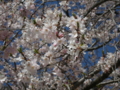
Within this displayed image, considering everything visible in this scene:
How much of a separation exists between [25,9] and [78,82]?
5.82 feet

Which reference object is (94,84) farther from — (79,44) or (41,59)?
(79,44)

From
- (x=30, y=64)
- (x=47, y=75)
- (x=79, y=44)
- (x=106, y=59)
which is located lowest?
(x=47, y=75)

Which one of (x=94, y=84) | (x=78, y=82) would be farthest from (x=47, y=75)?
(x=94, y=84)

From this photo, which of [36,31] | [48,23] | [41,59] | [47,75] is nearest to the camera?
[48,23]

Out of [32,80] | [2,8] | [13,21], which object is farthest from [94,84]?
[2,8]

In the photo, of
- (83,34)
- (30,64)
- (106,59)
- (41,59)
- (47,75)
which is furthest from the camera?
(47,75)

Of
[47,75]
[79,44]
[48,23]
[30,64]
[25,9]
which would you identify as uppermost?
[25,9]

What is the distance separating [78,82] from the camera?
300 cm

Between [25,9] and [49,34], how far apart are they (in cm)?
169

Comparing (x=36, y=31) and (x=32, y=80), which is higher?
(x=36, y=31)

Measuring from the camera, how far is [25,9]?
3025 mm

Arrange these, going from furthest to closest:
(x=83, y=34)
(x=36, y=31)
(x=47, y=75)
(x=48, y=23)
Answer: (x=47, y=75)
(x=36, y=31)
(x=48, y=23)
(x=83, y=34)

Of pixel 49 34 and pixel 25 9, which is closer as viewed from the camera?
pixel 49 34

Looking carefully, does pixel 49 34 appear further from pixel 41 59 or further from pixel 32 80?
pixel 32 80
